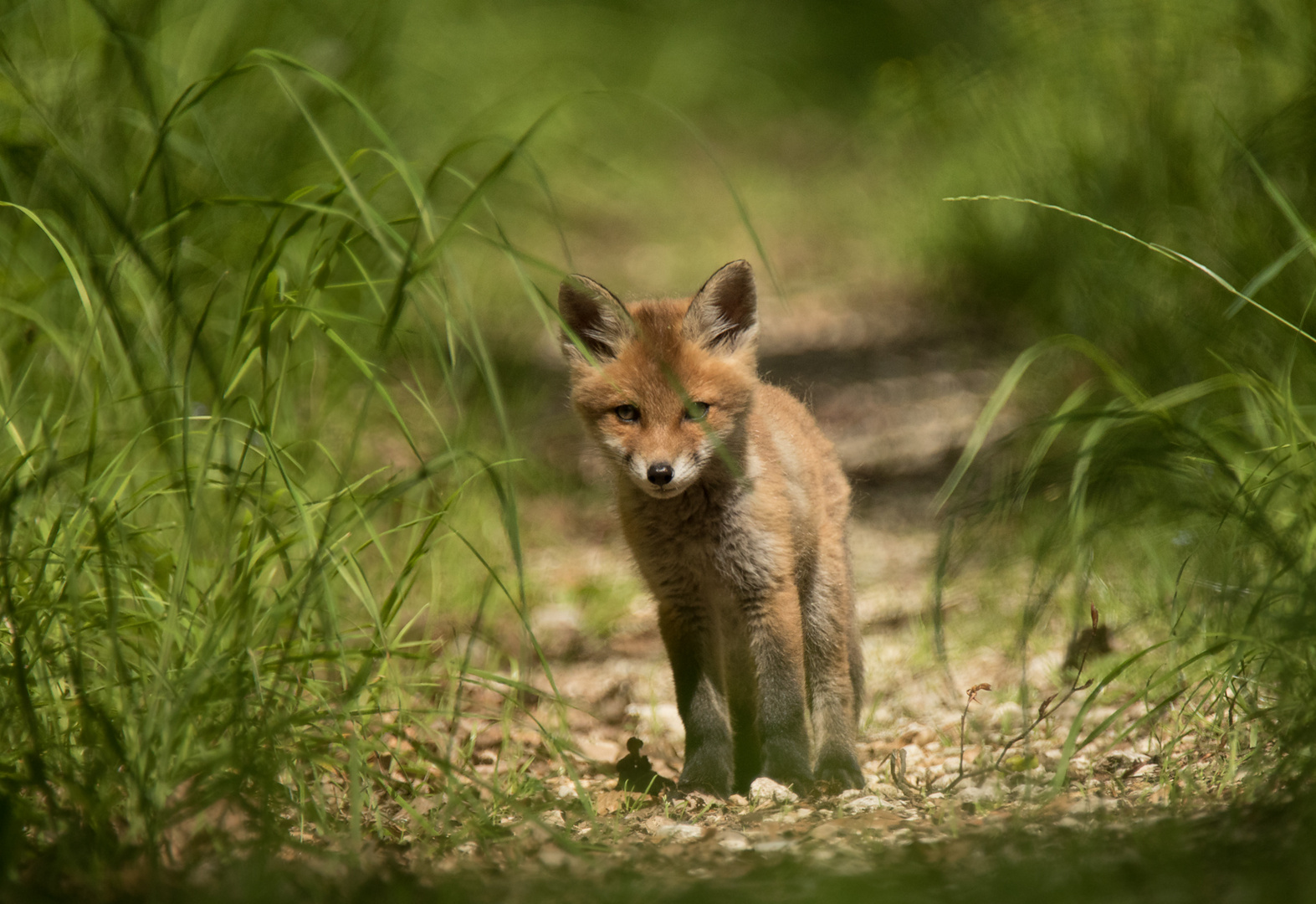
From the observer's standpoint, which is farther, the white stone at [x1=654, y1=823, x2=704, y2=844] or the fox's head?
the fox's head

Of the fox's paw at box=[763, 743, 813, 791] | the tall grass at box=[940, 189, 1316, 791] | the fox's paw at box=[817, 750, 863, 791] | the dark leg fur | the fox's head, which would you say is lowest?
the fox's paw at box=[817, 750, 863, 791]

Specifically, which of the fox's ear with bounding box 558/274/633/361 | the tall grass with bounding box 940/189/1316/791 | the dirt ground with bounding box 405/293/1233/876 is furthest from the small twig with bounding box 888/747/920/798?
the fox's ear with bounding box 558/274/633/361

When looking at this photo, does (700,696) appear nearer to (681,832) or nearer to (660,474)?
(681,832)

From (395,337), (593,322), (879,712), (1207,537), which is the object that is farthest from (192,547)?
(1207,537)

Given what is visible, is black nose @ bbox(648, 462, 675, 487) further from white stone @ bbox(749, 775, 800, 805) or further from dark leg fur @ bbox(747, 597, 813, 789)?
white stone @ bbox(749, 775, 800, 805)

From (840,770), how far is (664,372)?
4.21 feet

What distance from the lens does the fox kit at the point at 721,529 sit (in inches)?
120

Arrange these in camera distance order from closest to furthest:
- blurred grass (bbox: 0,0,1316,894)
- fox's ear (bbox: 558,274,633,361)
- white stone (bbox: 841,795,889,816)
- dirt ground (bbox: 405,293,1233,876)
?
blurred grass (bbox: 0,0,1316,894), dirt ground (bbox: 405,293,1233,876), white stone (bbox: 841,795,889,816), fox's ear (bbox: 558,274,633,361)

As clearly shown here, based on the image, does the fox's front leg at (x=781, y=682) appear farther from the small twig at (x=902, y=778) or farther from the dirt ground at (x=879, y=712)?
the small twig at (x=902, y=778)

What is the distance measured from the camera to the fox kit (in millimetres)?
3043

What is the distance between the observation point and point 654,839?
98.4 inches

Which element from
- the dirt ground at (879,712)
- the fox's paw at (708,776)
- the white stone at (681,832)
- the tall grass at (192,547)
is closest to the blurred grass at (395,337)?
the tall grass at (192,547)

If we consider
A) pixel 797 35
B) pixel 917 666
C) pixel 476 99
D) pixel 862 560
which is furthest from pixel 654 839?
pixel 797 35

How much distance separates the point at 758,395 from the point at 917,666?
128cm
